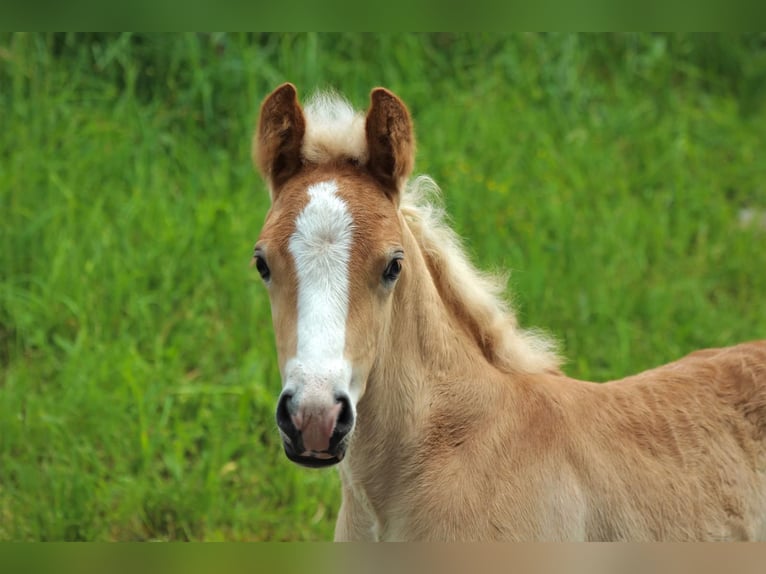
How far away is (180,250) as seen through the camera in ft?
20.4

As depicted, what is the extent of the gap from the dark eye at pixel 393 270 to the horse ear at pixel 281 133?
0.47 metres

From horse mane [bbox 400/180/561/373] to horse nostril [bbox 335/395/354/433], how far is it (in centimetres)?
81

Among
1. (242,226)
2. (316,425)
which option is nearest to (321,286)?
(316,425)

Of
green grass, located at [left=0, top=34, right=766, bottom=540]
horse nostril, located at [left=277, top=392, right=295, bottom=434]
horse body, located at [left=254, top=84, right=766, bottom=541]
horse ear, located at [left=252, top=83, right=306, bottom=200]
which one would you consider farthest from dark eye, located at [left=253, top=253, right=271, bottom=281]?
green grass, located at [left=0, top=34, right=766, bottom=540]

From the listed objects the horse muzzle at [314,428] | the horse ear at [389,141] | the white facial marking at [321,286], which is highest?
the horse ear at [389,141]

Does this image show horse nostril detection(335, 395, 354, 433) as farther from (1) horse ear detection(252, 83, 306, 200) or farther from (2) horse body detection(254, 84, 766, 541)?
(1) horse ear detection(252, 83, 306, 200)

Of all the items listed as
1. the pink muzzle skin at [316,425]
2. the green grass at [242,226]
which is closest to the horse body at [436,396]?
the pink muzzle skin at [316,425]

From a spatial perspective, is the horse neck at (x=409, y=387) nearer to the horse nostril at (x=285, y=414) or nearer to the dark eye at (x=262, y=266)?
the dark eye at (x=262, y=266)

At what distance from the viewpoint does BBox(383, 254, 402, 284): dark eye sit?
9.86ft

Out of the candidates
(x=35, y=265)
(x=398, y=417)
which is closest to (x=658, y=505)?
(x=398, y=417)

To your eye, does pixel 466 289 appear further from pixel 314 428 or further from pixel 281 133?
pixel 314 428

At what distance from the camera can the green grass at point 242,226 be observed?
5.01 meters
